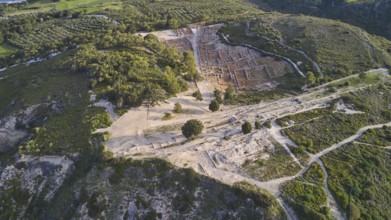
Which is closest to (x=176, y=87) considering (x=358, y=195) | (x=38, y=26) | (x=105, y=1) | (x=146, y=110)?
(x=146, y=110)

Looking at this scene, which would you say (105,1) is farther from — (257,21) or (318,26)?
(318,26)

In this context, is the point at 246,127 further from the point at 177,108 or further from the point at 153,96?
the point at 153,96

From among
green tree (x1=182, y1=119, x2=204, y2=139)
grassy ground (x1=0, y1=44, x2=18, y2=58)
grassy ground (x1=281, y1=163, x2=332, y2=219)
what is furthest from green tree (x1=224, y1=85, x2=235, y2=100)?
grassy ground (x1=0, y1=44, x2=18, y2=58)

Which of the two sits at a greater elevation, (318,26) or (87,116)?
(318,26)

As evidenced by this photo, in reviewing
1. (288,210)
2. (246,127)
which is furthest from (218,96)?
(288,210)

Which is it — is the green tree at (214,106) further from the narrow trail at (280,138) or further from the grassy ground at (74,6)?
the grassy ground at (74,6)

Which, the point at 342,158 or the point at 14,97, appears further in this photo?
the point at 14,97

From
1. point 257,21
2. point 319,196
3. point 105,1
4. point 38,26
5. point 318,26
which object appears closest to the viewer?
point 319,196

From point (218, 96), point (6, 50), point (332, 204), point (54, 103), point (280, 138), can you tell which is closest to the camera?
point (332, 204)

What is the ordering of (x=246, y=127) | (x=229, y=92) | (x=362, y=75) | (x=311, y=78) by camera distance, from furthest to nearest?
(x=362, y=75) < (x=311, y=78) < (x=229, y=92) < (x=246, y=127)

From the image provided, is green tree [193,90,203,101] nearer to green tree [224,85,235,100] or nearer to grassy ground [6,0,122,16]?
green tree [224,85,235,100]

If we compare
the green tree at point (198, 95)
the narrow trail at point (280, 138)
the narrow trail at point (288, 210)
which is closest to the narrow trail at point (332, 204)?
the narrow trail at point (280, 138)
